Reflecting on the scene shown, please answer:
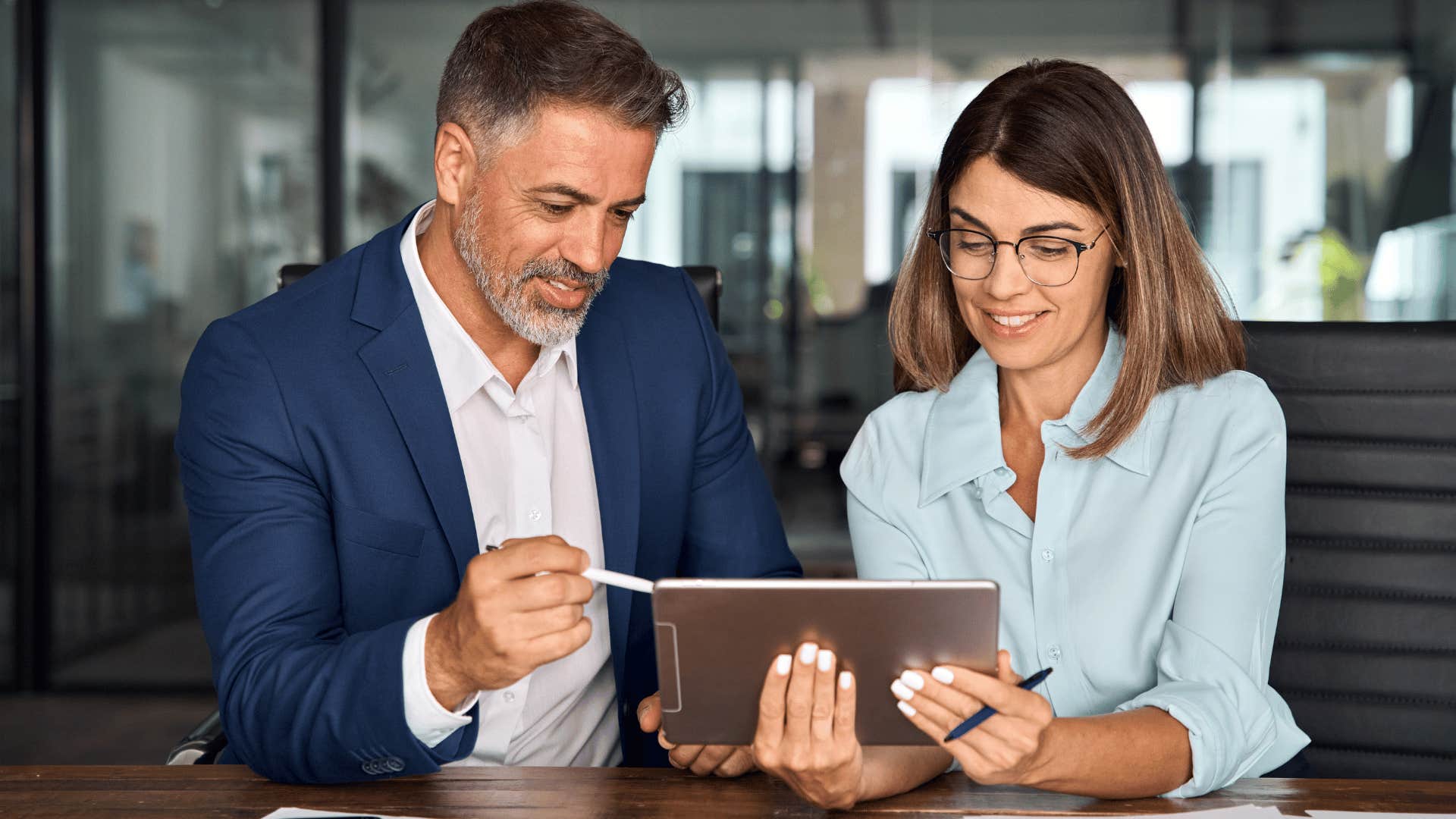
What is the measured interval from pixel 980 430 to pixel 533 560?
2.28 feet

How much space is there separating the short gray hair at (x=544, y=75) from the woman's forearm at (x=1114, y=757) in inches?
34.2

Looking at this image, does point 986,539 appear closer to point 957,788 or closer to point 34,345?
point 957,788

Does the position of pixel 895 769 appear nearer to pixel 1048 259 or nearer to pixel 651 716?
pixel 651 716

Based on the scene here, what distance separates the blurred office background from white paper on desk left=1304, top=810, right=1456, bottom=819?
3426 mm

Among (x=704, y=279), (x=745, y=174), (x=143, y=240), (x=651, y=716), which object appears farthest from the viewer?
(x=745, y=174)

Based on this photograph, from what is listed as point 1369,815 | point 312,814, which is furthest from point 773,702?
point 1369,815

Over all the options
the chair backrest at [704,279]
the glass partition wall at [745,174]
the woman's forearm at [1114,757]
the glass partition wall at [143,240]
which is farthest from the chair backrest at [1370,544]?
the glass partition wall at [143,240]

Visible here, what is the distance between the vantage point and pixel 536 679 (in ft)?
5.46

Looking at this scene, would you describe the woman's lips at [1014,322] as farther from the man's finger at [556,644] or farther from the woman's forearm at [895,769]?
the man's finger at [556,644]

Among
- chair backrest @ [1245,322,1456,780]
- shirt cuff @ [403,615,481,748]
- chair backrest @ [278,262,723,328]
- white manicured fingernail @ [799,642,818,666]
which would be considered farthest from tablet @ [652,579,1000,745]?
chair backrest @ [278,262,723,328]

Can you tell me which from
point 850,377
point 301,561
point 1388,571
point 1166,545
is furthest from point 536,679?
point 850,377

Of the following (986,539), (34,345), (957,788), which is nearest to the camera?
(957,788)

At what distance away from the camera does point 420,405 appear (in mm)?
1551

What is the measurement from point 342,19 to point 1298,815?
4123 millimetres
